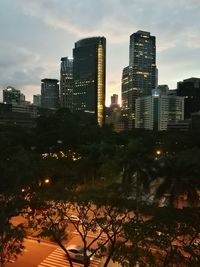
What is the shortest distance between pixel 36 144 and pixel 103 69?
140m

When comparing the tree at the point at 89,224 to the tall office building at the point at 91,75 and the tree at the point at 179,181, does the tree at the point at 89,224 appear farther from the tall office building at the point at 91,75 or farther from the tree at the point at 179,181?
the tall office building at the point at 91,75

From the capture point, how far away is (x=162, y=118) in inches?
6875

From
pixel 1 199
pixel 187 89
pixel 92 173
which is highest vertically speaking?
pixel 187 89

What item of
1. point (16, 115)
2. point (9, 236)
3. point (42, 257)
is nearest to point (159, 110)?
point (16, 115)

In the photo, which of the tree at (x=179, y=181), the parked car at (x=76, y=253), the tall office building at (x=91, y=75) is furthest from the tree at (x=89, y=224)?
the tall office building at (x=91, y=75)

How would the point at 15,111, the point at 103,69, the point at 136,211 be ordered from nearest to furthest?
the point at 136,211 < the point at 15,111 < the point at 103,69

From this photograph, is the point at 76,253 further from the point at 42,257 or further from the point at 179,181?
the point at 179,181

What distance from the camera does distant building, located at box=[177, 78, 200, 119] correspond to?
629 ft

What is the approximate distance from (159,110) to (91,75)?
4558 cm

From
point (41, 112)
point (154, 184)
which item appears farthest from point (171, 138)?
point (41, 112)

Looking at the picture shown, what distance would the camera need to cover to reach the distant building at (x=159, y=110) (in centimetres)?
17288

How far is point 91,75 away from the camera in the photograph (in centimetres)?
19212

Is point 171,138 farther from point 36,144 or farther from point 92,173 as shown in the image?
point 92,173

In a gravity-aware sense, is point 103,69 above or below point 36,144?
above
